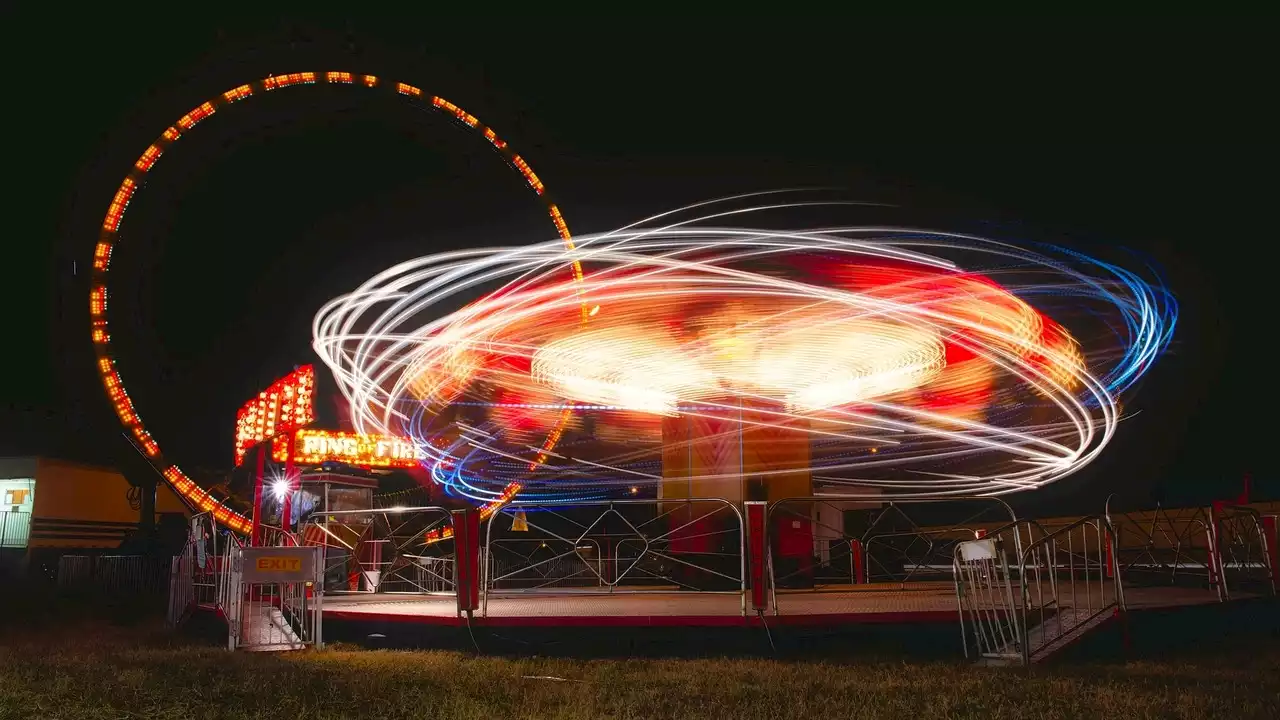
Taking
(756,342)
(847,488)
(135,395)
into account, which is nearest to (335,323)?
(756,342)

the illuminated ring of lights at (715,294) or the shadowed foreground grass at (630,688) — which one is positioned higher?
the illuminated ring of lights at (715,294)

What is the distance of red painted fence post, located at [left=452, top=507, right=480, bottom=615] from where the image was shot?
10195 millimetres

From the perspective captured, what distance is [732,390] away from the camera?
1590 centimetres

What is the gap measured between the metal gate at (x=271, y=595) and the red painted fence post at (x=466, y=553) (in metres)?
2.20

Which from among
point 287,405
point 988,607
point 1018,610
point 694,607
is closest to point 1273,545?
point 1018,610

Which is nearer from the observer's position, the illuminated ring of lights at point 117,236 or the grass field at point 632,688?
the grass field at point 632,688

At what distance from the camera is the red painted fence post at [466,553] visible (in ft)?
33.4

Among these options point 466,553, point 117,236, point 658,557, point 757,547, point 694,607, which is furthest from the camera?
point 117,236

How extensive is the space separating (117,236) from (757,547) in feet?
58.0

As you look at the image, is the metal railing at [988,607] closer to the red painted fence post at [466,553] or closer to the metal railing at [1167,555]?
the metal railing at [1167,555]

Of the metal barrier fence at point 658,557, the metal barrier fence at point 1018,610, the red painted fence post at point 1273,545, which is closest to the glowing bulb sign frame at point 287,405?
the metal barrier fence at point 658,557

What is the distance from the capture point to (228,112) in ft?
73.4

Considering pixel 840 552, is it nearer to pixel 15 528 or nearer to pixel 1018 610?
pixel 1018 610

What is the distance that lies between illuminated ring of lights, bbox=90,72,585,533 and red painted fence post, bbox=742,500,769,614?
1307cm
